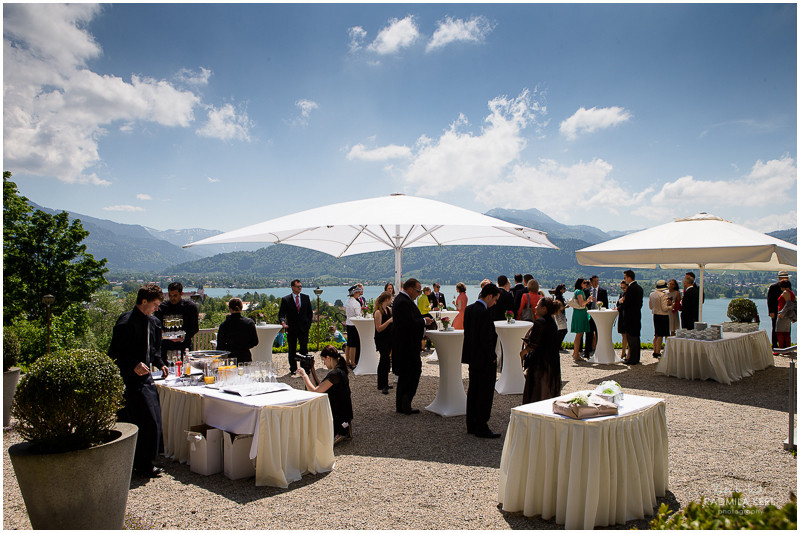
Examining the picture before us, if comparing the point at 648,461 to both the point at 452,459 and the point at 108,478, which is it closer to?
the point at 452,459

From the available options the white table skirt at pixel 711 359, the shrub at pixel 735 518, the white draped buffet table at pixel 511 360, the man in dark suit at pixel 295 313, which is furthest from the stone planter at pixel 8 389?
the white table skirt at pixel 711 359

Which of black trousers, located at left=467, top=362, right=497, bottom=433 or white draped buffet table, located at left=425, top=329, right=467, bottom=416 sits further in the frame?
white draped buffet table, located at left=425, top=329, right=467, bottom=416

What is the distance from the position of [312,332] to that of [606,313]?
862cm

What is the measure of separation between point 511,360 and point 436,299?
4831mm

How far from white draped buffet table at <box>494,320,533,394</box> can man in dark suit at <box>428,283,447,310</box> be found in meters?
4.35

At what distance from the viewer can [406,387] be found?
686 cm

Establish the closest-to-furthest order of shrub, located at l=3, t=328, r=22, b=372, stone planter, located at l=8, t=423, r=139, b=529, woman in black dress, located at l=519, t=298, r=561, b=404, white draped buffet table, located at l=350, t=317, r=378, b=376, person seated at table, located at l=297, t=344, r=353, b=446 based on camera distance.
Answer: stone planter, located at l=8, t=423, r=139, b=529, person seated at table, located at l=297, t=344, r=353, b=446, woman in black dress, located at l=519, t=298, r=561, b=404, shrub, located at l=3, t=328, r=22, b=372, white draped buffet table, located at l=350, t=317, r=378, b=376

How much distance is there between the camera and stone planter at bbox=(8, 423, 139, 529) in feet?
9.89

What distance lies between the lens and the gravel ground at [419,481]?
3.76 m

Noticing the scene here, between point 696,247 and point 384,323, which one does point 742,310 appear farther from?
point 384,323

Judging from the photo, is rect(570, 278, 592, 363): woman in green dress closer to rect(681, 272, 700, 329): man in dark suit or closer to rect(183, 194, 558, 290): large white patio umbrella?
rect(681, 272, 700, 329): man in dark suit

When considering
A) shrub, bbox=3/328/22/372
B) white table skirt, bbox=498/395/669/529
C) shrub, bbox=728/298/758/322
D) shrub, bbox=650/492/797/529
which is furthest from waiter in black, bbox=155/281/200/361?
shrub, bbox=728/298/758/322

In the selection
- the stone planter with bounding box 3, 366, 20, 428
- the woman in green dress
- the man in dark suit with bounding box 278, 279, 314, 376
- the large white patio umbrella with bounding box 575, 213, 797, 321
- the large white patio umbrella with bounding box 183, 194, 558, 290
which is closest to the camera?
the stone planter with bounding box 3, 366, 20, 428

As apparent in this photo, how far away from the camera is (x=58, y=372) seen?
311 centimetres
